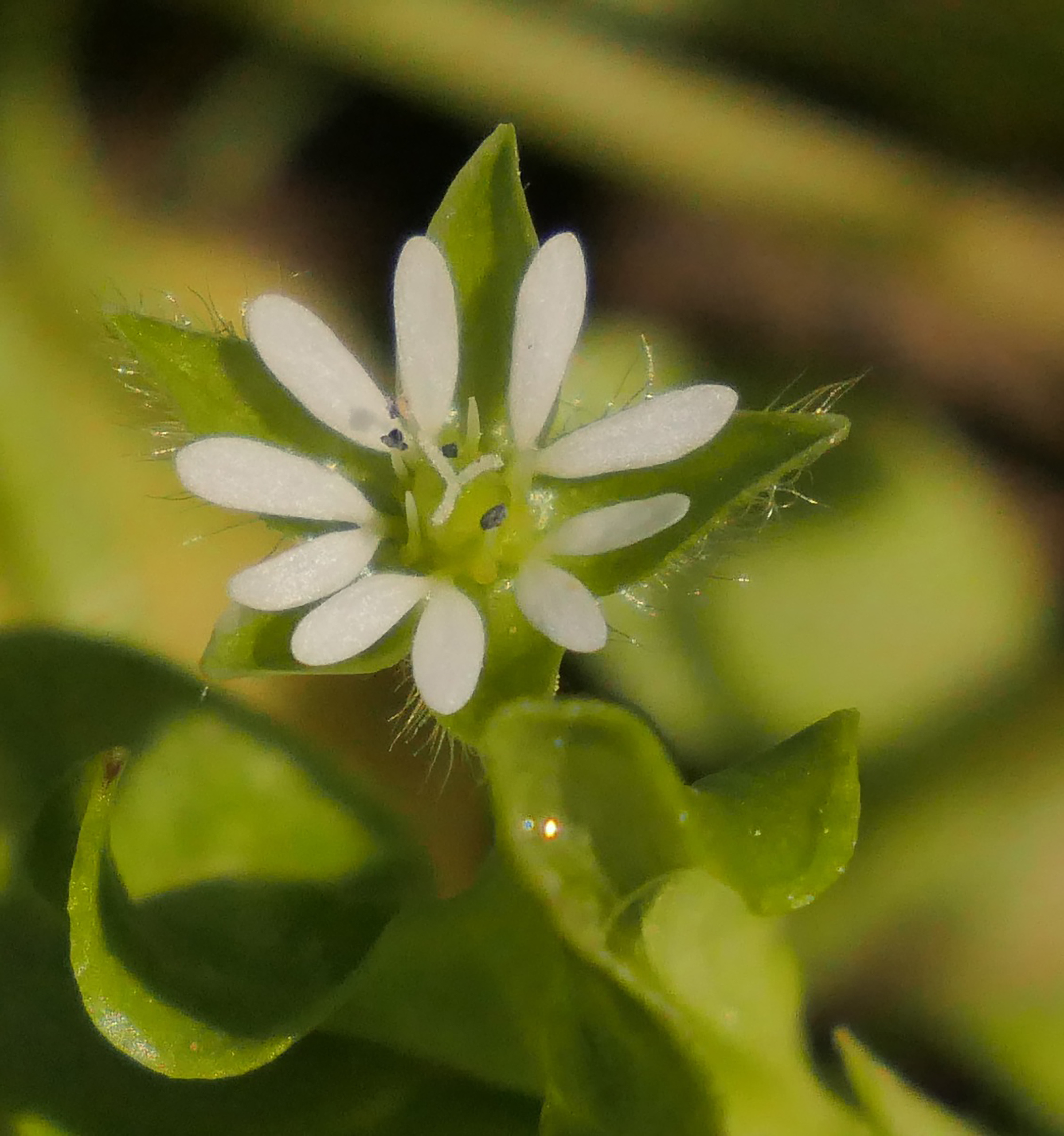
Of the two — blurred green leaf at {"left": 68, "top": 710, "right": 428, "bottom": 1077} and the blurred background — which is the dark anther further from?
the blurred background

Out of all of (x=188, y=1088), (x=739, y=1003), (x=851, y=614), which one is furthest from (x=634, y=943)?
(x=851, y=614)

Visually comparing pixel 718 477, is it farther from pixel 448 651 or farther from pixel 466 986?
pixel 466 986

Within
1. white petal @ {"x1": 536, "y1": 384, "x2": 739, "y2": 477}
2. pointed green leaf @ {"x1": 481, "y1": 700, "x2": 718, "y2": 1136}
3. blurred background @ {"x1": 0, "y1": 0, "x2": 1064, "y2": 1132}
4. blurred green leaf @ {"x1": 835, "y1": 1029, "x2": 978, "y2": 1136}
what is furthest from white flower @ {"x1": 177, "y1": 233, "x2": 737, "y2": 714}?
blurred green leaf @ {"x1": 835, "y1": 1029, "x2": 978, "y2": 1136}

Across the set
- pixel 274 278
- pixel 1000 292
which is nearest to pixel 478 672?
pixel 274 278

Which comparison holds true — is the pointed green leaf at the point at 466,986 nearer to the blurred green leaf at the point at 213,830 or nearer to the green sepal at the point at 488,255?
the blurred green leaf at the point at 213,830

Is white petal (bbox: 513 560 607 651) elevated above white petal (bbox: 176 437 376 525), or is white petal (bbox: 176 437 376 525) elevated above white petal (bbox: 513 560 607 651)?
white petal (bbox: 513 560 607 651)

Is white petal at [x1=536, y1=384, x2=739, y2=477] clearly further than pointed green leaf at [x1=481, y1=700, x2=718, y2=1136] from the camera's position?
Yes

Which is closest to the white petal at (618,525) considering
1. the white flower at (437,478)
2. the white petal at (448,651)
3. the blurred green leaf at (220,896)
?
the white flower at (437,478)
